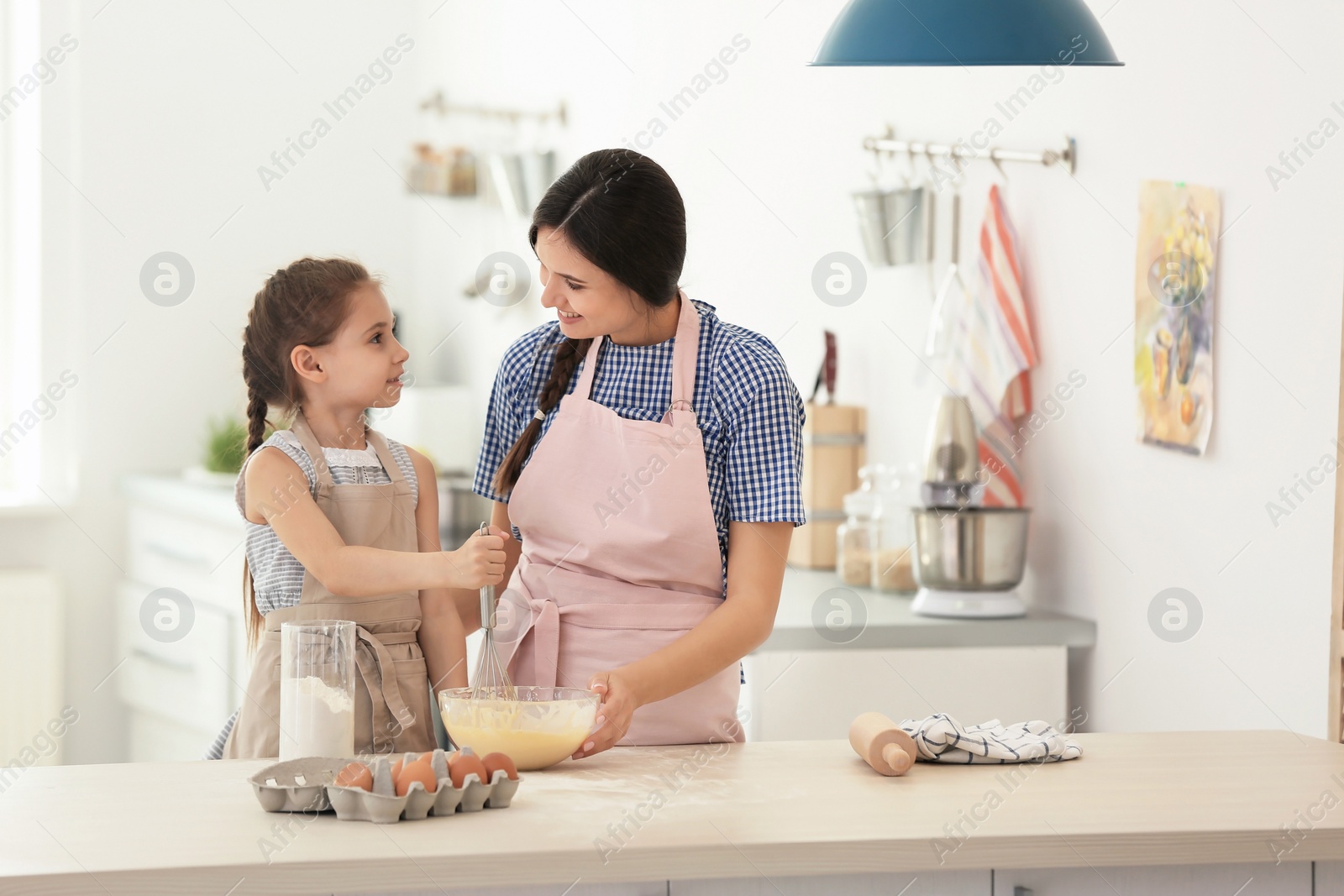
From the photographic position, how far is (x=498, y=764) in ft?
3.70

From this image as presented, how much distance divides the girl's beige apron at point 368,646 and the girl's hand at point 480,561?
202 millimetres

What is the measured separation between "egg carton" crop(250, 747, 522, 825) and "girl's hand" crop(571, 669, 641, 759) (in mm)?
166

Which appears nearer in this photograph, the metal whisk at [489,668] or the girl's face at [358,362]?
the metal whisk at [489,668]

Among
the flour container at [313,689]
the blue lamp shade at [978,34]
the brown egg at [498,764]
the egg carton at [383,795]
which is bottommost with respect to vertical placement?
the egg carton at [383,795]

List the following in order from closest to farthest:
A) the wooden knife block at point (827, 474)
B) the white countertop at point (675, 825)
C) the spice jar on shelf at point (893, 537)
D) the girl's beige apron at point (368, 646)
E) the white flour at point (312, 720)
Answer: the white countertop at point (675, 825)
the white flour at point (312, 720)
the girl's beige apron at point (368, 646)
the spice jar on shelf at point (893, 537)
the wooden knife block at point (827, 474)

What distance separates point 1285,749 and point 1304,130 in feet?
2.47

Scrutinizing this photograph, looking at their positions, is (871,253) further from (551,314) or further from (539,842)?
(539,842)

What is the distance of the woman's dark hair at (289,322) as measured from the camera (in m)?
1.49

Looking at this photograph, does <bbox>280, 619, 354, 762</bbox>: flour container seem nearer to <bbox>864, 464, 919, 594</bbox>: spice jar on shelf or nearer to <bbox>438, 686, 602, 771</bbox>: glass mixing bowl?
<bbox>438, 686, 602, 771</bbox>: glass mixing bowl

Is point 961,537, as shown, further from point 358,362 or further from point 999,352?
point 358,362

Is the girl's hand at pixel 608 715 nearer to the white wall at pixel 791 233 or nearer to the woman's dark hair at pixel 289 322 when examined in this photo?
the woman's dark hair at pixel 289 322

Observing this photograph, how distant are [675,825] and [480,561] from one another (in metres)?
0.32

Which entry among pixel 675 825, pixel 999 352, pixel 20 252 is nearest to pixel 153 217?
pixel 20 252

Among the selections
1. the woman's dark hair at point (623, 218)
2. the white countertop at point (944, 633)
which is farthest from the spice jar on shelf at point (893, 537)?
the woman's dark hair at point (623, 218)
